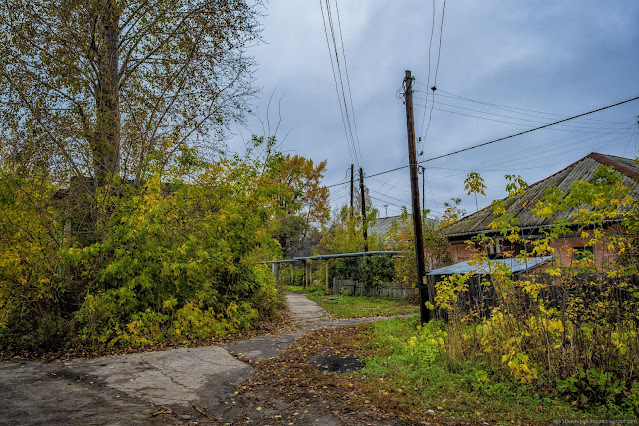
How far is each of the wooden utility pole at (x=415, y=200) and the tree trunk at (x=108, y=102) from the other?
720cm

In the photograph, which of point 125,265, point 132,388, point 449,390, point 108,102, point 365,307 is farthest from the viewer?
point 365,307

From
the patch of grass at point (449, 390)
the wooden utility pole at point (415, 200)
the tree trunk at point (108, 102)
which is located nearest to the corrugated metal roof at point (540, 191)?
the wooden utility pole at point (415, 200)

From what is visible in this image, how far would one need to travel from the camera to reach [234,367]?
602 centimetres

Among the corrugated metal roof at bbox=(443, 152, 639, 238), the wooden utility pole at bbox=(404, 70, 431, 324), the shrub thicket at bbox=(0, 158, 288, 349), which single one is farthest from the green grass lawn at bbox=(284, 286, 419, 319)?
the corrugated metal roof at bbox=(443, 152, 639, 238)

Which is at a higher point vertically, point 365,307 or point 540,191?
point 540,191

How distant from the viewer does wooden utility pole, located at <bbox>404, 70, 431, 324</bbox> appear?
30.8 ft

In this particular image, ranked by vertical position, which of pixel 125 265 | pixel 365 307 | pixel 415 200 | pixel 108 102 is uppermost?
pixel 108 102

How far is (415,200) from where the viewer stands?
968cm

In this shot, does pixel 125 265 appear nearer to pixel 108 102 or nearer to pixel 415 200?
pixel 108 102

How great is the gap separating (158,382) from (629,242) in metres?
6.31

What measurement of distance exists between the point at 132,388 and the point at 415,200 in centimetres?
732

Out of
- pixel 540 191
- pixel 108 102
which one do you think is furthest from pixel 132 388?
pixel 540 191

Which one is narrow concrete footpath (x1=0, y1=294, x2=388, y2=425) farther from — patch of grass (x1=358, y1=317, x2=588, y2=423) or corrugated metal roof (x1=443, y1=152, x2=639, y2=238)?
corrugated metal roof (x1=443, y1=152, x2=639, y2=238)

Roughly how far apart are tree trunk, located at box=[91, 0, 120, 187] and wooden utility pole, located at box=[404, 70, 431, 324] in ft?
23.6
